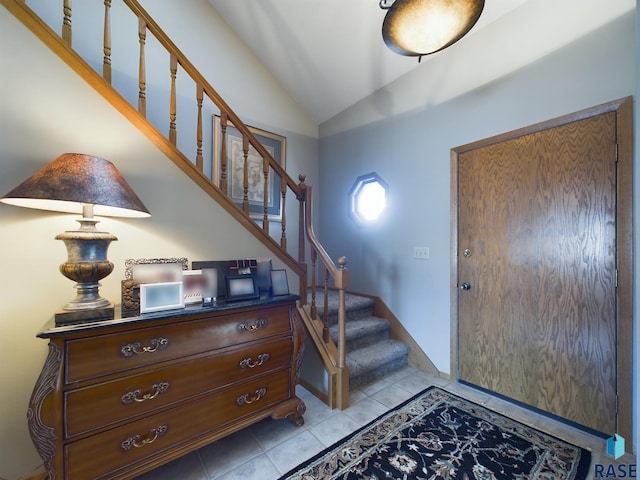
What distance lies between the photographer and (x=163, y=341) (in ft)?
4.12

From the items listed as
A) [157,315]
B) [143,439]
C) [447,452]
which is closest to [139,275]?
[157,315]

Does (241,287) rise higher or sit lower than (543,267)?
lower

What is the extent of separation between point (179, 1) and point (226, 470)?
3.87m

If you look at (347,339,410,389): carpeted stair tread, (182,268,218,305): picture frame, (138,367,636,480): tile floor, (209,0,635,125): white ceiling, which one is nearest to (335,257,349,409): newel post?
(138,367,636,480): tile floor

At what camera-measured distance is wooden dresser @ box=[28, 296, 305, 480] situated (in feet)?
3.38

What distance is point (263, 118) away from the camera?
3.14 m

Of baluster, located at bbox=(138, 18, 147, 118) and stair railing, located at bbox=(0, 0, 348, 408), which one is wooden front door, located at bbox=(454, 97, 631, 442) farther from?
baluster, located at bbox=(138, 18, 147, 118)

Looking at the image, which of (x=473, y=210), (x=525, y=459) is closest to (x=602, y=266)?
(x=473, y=210)

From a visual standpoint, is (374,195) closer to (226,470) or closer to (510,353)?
(510,353)

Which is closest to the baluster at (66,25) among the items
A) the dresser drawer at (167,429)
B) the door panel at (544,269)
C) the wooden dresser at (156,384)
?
the wooden dresser at (156,384)

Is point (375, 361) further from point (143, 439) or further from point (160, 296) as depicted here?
point (160, 296)

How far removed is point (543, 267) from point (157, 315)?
248 centimetres
